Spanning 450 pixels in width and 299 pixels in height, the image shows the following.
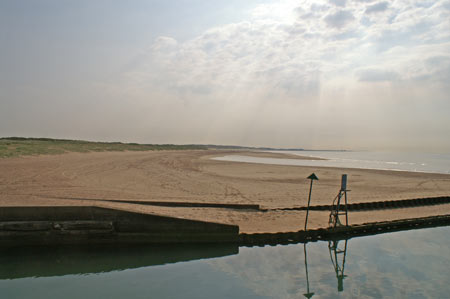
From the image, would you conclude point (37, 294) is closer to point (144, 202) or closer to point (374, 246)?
point (144, 202)

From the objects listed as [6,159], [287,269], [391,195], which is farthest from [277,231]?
[6,159]

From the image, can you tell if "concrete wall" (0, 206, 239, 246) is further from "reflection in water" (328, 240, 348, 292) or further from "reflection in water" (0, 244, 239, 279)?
"reflection in water" (328, 240, 348, 292)

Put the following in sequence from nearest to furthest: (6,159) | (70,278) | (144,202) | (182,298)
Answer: (182,298)
(70,278)
(144,202)
(6,159)

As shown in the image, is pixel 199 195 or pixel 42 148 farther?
pixel 42 148

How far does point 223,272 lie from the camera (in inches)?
369

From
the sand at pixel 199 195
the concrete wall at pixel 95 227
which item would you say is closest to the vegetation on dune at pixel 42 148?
the sand at pixel 199 195

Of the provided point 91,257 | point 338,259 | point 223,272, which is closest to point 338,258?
point 338,259

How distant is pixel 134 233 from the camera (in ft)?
34.8

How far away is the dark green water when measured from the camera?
8328 millimetres

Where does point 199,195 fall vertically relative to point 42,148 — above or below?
below

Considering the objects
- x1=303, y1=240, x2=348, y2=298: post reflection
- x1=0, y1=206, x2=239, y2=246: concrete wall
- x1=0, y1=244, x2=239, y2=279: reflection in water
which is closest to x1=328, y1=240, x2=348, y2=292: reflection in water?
x1=303, y1=240, x2=348, y2=298: post reflection

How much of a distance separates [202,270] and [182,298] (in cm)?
163

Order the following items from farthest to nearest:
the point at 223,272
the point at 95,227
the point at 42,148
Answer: the point at 42,148
the point at 95,227
the point at 223,272

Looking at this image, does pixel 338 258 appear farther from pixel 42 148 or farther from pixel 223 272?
pixel 42 148
